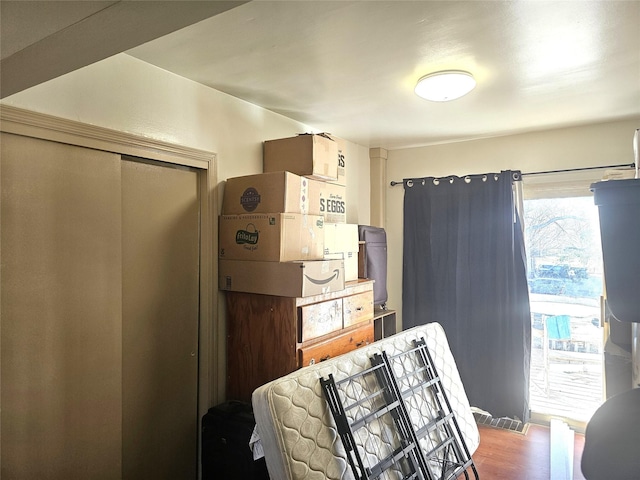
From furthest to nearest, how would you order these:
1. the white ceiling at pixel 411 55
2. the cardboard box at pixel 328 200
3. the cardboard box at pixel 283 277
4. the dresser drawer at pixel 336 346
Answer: the cardboard box at pixel 328 200, the dresser drawer at pixel 336 346, the cardboard box at pixel 283 277, the white ceiling at pixel 411 55

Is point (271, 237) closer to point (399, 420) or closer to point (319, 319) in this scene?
point (319, 319)

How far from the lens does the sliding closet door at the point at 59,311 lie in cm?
168

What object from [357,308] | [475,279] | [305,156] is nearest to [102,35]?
[305,156]

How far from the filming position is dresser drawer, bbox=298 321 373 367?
2354 mm

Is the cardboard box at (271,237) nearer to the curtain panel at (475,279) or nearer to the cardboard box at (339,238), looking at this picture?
the cardboard box at (339,238)

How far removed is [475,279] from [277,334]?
206 centimetres

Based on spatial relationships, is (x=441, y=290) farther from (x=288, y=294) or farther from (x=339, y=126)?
(x=288, y=294)

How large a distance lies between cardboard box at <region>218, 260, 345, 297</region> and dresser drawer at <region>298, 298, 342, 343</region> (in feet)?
0.34

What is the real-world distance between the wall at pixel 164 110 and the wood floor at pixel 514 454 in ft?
6.33

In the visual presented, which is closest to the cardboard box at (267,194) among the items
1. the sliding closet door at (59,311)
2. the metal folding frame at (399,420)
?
the sliding closet door at (59,311)

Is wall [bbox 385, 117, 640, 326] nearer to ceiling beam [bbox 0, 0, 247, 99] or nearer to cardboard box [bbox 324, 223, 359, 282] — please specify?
cardboard box [bbox 324, 223, 359, 282]

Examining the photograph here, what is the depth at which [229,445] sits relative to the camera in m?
2.19

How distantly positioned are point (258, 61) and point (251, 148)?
0.74m

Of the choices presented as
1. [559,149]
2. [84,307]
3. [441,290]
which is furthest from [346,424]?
[559,149]
